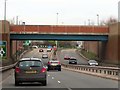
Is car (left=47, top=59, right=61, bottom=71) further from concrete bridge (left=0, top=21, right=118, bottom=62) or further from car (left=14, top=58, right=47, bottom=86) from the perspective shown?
car (left=14, top=58, right=47, bottom=86)

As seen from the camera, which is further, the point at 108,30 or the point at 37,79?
the point at 108,30

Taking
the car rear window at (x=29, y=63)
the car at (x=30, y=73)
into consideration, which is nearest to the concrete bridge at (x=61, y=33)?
the car rear window at (x=29, y=63)

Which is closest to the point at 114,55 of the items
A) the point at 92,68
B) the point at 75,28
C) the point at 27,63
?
the point at 75,28

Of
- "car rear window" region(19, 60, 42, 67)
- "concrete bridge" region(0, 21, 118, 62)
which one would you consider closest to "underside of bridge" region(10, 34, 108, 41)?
"concrete bridge" region(0, 21, 118, 62)

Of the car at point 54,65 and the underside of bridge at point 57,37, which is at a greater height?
the underside of bridge at point 57,37

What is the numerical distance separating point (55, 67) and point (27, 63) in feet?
118

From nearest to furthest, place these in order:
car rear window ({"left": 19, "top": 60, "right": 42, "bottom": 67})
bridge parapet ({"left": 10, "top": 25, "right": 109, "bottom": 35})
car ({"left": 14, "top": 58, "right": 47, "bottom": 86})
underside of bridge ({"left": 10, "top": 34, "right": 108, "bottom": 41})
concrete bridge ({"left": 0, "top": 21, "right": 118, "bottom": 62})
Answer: car ({"left": 14, "top": 58, "right": 47, "bottom": 86}) → car rear window ({"left": 19, "top": 60, "right": 42, "bottom": 67}) → concrete bridge ({"left": 0, "top": 21, "right": 118, "bottom": 62}) → underside of bridge ({"left": 10, "top": 34, "right": 108, "bottom": 41}) → bridge parapet ({"left": 10, "top": 25, "right": 109, "bottom": 35})

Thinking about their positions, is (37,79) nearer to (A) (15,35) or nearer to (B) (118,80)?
(B) (118,80)

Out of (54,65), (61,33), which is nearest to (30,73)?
(54,65)

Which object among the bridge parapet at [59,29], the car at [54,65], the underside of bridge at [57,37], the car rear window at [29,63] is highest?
the bridge parapet at [59,29]

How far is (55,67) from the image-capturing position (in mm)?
62188

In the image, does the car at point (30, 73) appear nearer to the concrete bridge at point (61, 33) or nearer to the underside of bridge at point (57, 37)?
the concrete bridge at point (61, 33)

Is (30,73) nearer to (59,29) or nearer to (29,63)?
(29,63)

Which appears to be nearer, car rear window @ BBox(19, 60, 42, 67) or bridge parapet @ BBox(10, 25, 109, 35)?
car rear window @ BBox(19, 60, 42, 67)
